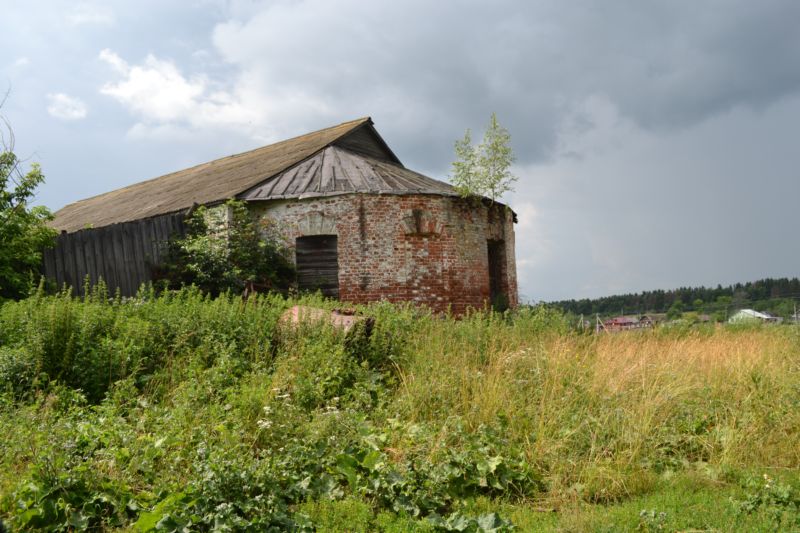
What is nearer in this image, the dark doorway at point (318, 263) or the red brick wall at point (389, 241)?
the red brick wall at point (389, 241)

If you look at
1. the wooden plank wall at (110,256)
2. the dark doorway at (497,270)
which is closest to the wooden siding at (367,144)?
the dark doorway at (497,270)

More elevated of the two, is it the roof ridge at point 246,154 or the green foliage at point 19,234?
the roof ridge at point 246,154

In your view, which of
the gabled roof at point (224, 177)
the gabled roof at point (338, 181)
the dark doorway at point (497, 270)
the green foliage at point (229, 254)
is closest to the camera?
the green foliage at point (229, 254)

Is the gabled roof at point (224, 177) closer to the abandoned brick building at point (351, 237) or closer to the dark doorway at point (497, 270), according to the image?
the abandoned brick building at point (351, 237)

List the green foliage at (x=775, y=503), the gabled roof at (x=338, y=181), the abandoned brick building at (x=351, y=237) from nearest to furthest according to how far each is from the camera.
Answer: the green foliage at (x=775, y=503) < the abandoned brick building at (x=351, y=237) < the gabled roof at (x=338, y=181)

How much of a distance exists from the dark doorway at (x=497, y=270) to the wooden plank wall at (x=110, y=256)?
8.56 meters

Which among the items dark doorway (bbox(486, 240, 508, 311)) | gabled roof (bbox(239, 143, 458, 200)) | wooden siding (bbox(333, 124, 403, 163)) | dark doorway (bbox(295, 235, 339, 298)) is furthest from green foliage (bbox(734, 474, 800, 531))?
wooden siding (bbox(333, 124, 403, 163))

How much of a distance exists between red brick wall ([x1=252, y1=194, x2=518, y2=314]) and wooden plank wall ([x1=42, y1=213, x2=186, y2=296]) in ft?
8.48

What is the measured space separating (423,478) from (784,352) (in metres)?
6.74

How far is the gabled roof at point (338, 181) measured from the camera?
1407 centimetres

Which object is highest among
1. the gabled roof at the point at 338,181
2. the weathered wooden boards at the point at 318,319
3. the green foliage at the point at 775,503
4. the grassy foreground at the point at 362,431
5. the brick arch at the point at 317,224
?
the gabled roof at the point at 338,181

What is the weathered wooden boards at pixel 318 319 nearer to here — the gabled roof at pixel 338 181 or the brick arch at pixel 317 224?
the brick arch at pixel 317 224

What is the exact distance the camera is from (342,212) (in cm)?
1389

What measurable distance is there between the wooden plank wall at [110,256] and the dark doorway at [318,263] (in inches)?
121
